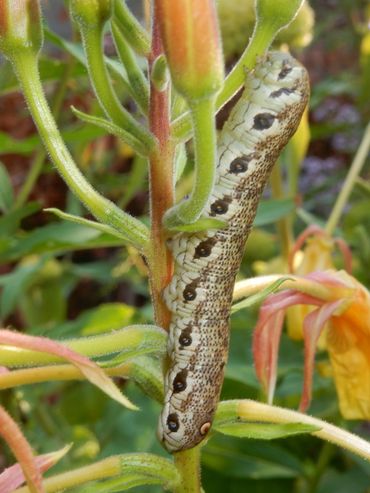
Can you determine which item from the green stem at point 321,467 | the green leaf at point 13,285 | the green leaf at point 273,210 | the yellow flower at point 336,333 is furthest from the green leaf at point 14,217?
the green stem at point 321,467

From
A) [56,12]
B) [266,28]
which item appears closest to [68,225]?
[266,28]

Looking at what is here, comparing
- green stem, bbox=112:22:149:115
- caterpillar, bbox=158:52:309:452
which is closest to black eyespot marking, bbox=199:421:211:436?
caterpillar, bbox=158:52:309:452

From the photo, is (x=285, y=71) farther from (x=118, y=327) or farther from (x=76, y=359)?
(x=118, y=327)

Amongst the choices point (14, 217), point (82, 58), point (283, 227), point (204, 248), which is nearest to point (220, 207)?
point (204, 248)

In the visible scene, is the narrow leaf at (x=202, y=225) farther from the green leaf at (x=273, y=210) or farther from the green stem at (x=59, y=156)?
the green leaf at (x=273, y=210)

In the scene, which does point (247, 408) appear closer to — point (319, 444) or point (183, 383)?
point (183, 383)

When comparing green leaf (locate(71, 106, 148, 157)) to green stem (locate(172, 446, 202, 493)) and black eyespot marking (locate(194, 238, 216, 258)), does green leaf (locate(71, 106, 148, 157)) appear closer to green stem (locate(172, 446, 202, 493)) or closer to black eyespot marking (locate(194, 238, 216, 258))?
black eyespot marking (locate(194, 238, 216, 258))
